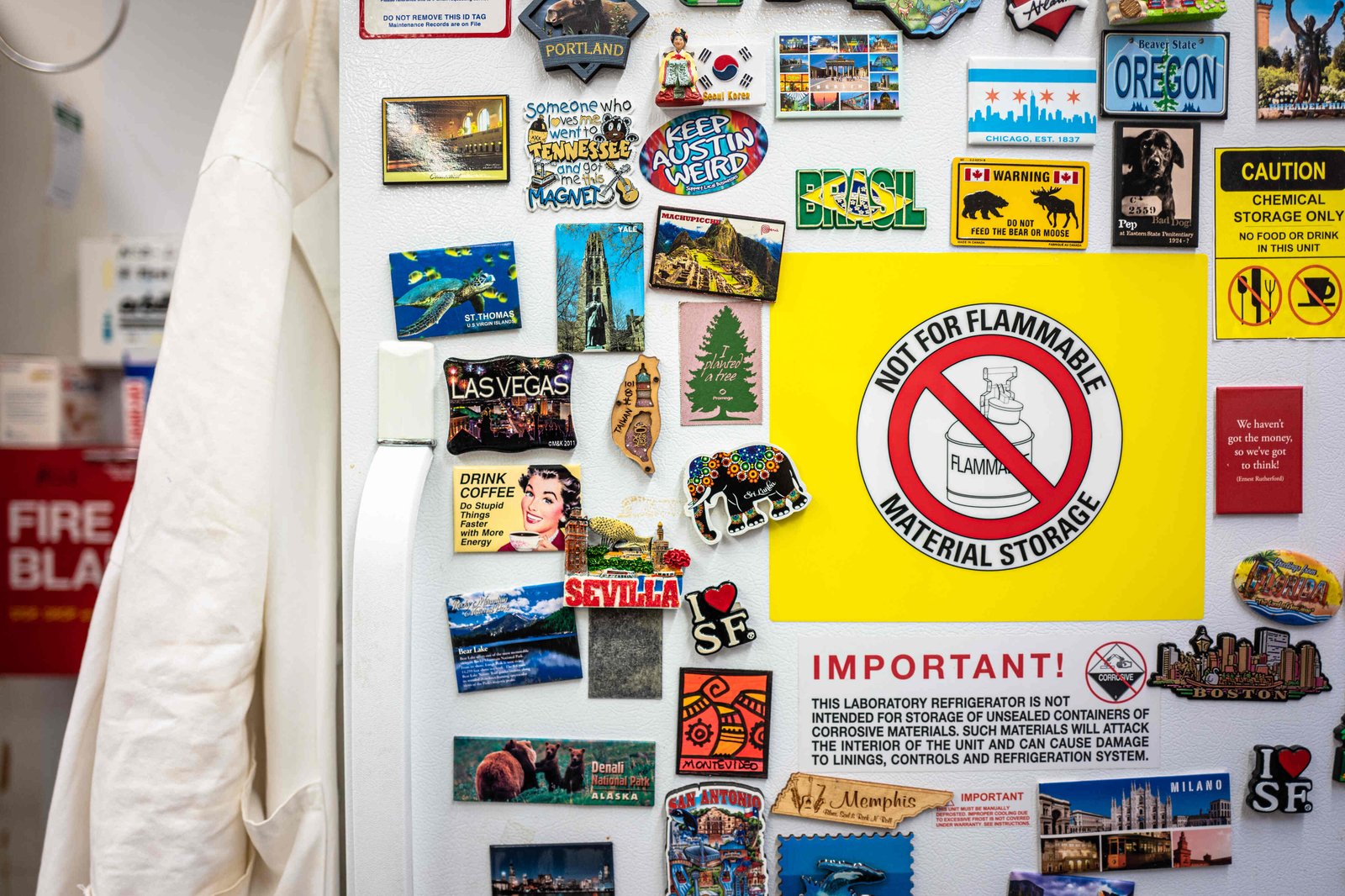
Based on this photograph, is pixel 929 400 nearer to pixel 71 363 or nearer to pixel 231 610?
pixel 231 610

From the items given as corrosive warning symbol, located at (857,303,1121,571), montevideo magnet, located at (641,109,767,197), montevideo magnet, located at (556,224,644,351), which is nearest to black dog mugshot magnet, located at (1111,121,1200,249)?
corrosive warning symbol, located at (857,303,1121,571)

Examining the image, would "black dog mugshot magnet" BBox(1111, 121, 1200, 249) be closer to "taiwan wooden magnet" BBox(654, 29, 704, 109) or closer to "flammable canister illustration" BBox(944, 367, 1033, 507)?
"flammable canister illustration" BBox(944, 367, 1033, 507)

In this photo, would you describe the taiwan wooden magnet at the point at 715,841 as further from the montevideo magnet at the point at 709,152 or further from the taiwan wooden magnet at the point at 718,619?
the montevideo magnet at the point at 709,152

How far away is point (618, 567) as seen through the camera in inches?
26.2

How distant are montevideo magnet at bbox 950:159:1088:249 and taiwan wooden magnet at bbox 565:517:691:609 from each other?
15.5 inches

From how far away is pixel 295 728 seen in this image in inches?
26.2

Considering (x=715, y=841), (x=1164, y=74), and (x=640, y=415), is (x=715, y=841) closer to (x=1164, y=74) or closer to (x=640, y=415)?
(x=640, y=415)

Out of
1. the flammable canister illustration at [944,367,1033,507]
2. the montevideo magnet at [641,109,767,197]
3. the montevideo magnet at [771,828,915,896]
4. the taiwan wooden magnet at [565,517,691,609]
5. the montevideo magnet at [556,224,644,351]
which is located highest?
the montevideo magnet at [641,109,767,197]

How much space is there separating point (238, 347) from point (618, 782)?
513 millimetres

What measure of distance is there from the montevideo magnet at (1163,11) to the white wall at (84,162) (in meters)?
0.97

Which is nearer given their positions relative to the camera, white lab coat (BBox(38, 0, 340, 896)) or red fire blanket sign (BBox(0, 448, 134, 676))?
white lab coat (BBox(38, 0, 340, 896))

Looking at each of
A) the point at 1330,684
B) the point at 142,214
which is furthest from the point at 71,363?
the point at 1330,684

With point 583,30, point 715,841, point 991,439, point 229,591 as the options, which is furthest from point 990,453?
point 229,591

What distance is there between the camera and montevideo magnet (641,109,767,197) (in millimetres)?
667
